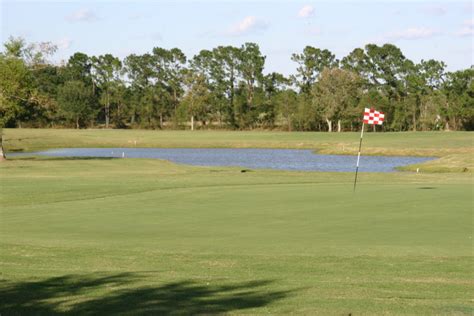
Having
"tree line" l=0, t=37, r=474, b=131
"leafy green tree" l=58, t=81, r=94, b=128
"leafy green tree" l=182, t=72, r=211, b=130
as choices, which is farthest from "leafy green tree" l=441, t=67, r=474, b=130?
"leafy green tree" l=58, t=81, r=94, b=128

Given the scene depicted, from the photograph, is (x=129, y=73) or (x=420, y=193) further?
(x=129, y=73)

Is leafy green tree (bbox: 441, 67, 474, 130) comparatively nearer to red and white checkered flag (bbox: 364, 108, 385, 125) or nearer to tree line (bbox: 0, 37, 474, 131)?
tree line (bbox: 0, 37, 474, 131)

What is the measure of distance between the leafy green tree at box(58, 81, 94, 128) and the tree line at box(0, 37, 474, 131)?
18 centimetres

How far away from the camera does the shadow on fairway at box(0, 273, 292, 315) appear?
9508 mm

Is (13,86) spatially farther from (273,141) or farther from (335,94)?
(335,94)

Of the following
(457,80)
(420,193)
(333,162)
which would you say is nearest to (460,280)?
(420,193)

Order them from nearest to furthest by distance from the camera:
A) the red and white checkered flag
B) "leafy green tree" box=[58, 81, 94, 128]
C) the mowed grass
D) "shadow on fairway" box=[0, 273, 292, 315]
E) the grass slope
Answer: "shadow on fairway" box=[0, 273, 292, 315]
the mowed grass
the red and white checkered flag
the grass slope
"leafy green tree" box=[58, 81, 94, 128]

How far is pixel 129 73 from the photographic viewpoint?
157 metres

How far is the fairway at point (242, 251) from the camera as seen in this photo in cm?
1022

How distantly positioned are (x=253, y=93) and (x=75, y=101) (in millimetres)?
32075

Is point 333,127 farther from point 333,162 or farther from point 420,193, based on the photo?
point 420,193

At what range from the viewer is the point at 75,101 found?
138m

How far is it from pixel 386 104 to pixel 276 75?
2516cm

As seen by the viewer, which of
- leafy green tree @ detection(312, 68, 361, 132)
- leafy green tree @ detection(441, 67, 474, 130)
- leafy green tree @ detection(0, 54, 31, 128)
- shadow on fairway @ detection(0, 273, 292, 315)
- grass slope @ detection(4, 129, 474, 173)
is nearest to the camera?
shadow on fairway @ detection(0, 273, 292, 315)
